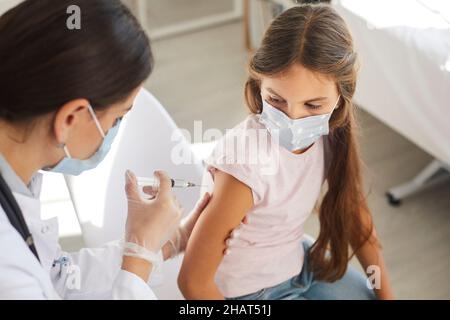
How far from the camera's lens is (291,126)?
1.23 metres

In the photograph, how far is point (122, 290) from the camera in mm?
1003

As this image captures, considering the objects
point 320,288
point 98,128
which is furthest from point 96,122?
point 320,288

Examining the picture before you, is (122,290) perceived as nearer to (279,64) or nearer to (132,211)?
(132,211)

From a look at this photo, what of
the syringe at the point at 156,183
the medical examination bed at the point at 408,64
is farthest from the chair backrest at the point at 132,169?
the medical examination bed at the point at 408,64

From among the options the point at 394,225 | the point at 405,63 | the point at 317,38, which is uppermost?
the point at 317,38

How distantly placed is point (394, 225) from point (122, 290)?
56.3 inches

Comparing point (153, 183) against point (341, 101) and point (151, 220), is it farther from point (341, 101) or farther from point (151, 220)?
point (341, 101)

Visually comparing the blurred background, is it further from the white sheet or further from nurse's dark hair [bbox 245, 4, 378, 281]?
nurse's dark hair [bbox 245, 4, 378, 281]

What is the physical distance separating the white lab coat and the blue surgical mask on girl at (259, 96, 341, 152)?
40 centimetres

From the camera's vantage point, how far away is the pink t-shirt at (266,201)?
123 cm

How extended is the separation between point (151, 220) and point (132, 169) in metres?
0.31

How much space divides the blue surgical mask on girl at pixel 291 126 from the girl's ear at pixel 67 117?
443 mm

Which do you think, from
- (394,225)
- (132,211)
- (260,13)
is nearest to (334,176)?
(132,211)

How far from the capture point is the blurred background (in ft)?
5.99
